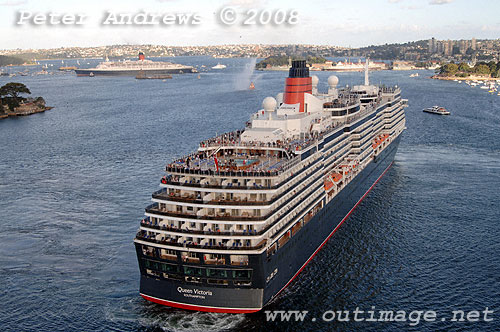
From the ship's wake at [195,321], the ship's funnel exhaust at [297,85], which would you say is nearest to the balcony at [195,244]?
the ship's wake at [195,321]

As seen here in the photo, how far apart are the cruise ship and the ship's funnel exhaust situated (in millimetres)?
5895

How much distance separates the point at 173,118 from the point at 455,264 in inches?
3305

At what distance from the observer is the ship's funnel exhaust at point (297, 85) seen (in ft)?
171

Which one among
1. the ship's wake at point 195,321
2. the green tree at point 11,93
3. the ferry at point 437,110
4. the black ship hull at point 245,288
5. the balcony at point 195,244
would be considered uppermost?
the green tree at point 11,93

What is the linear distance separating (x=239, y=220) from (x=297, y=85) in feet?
76.9

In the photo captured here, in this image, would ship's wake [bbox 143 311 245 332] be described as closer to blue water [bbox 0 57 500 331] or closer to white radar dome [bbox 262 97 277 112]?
blue water [bbox 0 57 500 331]

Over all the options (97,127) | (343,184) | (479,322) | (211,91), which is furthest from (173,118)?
(479,322)

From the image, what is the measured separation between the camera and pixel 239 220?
107ft

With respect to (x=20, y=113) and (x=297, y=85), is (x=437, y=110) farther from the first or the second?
(x=20, y=113)

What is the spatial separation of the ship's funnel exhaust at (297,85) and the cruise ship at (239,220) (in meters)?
5.90

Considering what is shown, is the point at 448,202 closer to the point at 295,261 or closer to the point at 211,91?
the point at 295,261

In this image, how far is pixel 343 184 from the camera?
49906 mm

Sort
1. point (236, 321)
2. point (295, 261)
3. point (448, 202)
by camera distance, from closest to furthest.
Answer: point (236, 321)
point (295, 261)
point (448, 202)

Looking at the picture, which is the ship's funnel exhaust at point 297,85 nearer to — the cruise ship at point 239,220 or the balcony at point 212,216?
the cruise ship at point 239,220
